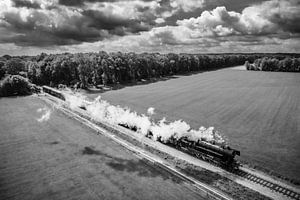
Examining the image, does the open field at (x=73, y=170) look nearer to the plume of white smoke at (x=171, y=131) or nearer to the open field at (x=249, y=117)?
the plume of white smoke at (x=171, y=131)

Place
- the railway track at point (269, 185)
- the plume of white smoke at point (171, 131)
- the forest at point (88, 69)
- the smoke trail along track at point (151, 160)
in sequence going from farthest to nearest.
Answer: the forest at point (88, 69) → the plume of white smoke at point (171, 131) → the smoke trail along track at point (151, 160) → the railway track at point (269, 185)

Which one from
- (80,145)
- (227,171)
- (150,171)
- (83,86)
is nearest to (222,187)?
(227,171)

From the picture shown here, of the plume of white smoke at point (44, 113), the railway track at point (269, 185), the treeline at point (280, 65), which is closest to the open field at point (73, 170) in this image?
the plume of white smoke at point (44, 113)

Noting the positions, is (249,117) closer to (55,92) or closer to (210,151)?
(210,151)

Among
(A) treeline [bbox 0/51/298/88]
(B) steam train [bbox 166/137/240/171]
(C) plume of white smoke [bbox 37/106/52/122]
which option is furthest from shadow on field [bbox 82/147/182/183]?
(A) treeline [bbox 0/51/298/88]

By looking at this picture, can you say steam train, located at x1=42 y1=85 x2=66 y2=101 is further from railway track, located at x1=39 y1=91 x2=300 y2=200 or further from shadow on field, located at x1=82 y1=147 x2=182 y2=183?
railway track, located at x1=39 y1=91 x2=300 y2=200
